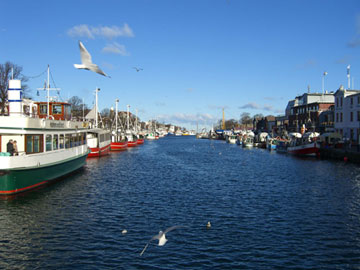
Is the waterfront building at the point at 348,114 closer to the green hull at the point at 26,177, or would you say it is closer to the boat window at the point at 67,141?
the boat window at the point at 67,141

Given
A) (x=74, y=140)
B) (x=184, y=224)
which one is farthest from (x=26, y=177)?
(x=74, y=140)

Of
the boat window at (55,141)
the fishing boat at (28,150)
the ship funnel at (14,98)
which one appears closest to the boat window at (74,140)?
the fishing boat at (28,150)

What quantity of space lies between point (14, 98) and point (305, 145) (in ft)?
A: 187

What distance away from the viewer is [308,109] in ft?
374

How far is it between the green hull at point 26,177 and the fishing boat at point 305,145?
50.7 m

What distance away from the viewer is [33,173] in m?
25.5

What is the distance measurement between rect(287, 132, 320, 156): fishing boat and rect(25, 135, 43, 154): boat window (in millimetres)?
53716

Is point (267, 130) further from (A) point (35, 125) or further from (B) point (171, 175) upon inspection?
(A) point (35, 125)

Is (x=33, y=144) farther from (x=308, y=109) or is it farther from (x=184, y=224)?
(x=308, y=109)

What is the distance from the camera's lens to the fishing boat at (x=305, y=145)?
67812 mm

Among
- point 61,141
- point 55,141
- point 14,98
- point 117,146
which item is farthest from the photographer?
point 117,146

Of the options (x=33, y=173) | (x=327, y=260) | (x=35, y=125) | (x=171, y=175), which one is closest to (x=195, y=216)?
Answer: (x=327, y=260)

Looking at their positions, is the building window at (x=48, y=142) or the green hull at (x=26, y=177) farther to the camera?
the building window at (x=48, y=142)

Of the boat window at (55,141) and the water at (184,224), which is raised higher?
the boat window at (55,141)
